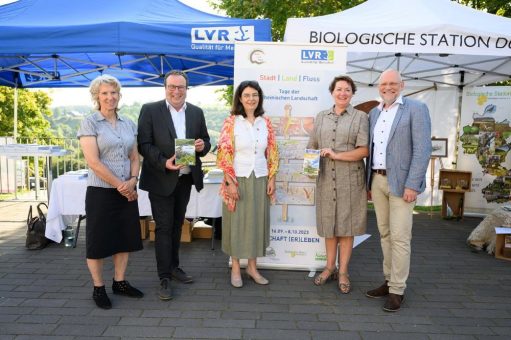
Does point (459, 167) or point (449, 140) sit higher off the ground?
point (449, 140)

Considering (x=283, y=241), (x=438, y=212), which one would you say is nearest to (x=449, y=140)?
(x=438, y=212)

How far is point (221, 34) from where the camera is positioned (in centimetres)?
477

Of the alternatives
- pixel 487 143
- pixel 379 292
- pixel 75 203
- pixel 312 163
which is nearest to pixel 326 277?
pixel 379 292

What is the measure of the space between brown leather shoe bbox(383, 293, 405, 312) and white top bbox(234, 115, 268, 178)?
1.44 meters

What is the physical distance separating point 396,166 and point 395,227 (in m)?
0.48

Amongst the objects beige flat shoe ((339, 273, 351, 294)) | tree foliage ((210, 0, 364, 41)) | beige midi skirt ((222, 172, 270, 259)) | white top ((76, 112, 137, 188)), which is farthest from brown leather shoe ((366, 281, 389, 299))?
tree foliage ((210, 0, 364, 41))

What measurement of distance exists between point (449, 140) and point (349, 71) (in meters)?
2.23

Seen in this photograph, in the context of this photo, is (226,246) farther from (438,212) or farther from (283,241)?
(438,212)

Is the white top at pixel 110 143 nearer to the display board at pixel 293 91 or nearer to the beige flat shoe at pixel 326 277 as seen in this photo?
the display board at pixel 293 91

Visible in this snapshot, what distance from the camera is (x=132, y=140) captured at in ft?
Result: 10.5

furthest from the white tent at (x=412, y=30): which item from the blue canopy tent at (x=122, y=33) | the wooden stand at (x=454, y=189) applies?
the wooden stand at (x=454, y=189)

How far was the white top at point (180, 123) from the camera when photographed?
347 cm

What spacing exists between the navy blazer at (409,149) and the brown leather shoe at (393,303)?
32.5 inches

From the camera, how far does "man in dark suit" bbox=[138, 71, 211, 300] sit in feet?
11.0
